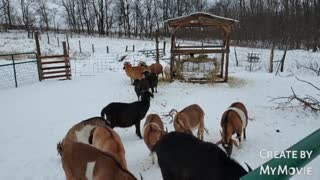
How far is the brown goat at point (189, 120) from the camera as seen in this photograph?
20.2 ft

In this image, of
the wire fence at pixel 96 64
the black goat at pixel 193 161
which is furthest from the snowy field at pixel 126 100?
the wire fence at pixel 96 64

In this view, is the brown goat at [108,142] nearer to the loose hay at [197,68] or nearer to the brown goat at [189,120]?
the brown goat at [189,120]

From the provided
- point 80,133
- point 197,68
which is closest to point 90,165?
point 80,133

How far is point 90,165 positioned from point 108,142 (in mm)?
1027

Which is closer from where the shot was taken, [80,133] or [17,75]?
[80,133]

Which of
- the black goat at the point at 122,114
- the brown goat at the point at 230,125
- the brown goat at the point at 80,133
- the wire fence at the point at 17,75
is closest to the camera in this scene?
the brown goat at the point at 230,125

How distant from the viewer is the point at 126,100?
1112cm

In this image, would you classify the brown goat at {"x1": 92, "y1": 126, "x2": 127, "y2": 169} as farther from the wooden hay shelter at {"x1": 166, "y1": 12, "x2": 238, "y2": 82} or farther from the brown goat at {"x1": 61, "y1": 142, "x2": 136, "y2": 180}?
the wooden hay shelter at {"x1": 166, "y1": 12, "x2": 238, "y2": 82}

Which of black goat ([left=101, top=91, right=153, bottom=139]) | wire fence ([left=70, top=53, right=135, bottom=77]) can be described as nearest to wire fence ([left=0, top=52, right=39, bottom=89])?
wire fence ([left=70, top=53, right=135, bottom=77])

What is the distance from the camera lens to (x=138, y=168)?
5438 mm

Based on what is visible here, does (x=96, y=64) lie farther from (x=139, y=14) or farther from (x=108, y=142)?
(x=139, y=14)

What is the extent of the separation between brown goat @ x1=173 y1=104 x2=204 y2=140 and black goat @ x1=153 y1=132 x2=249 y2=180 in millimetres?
2551

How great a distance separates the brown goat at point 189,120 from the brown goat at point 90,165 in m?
2.57

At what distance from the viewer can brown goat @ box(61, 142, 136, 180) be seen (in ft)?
11.2
